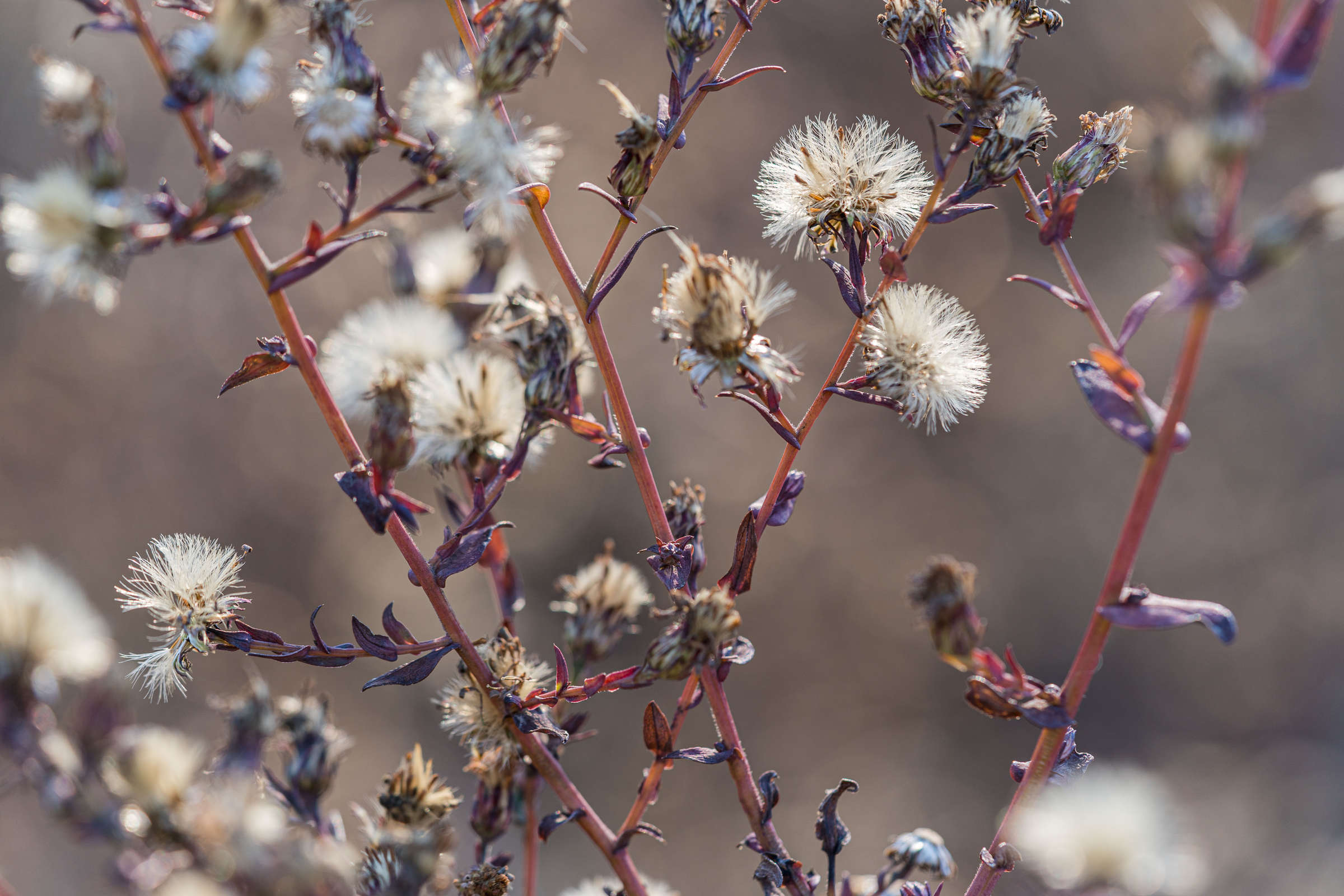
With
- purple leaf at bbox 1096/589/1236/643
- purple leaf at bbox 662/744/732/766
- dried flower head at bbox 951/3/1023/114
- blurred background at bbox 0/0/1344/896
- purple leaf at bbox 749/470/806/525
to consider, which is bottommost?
purple leaf at bbox 662/744/732/766

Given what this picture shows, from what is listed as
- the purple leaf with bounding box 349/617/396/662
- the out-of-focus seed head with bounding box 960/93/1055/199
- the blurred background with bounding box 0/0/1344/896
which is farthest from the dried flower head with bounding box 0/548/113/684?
the blurred background with bounding box 0/0/1344/896

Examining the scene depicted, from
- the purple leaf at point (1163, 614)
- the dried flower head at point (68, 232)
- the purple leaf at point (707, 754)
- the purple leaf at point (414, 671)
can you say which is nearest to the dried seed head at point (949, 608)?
the purple leaf at point (1163, 614)

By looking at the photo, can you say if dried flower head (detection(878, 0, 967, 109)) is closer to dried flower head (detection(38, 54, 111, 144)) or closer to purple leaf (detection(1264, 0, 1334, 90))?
purple leaf (detection(1264, 0, 1334, 90))

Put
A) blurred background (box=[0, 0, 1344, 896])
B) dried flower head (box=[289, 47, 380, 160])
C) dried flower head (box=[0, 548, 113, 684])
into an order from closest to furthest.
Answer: dried flower head (box=[0, 548, 113, 684]), dried flower head (box=[289, 47, 380, 160]), blurred background (box=[0, 0, 1344, 896])

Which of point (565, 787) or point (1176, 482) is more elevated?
point (1176, 482)

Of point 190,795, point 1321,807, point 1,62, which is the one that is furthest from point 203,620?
point 1321,807

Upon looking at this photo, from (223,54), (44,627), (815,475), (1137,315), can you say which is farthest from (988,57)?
(815,475)

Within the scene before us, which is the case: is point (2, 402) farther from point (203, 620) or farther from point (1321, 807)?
point (1321, 807)
